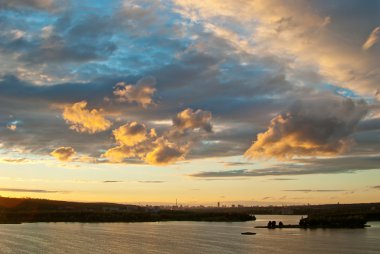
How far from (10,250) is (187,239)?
49.5 m

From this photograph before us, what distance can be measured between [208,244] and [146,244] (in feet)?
52.6

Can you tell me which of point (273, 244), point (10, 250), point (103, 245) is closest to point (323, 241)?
point (273, 244)

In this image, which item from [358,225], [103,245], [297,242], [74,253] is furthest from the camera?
[358,225]

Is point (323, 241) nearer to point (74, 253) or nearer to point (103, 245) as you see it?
point (103, 245)

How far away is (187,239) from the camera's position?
13788cm

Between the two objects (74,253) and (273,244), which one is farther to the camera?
(273,244)

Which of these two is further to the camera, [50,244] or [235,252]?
[50,244]

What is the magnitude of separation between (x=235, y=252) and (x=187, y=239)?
32.5 meters

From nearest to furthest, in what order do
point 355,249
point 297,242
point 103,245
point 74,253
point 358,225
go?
1. point 74,253
2. point 355,249
3. point 103,245
4. point 297,242
5. point 358,225

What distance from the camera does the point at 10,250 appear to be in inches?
4274

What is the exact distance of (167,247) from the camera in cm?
11738

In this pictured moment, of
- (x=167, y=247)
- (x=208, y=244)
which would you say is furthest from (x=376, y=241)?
(x=167, y=247)

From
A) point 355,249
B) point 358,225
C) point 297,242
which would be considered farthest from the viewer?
point 358,225

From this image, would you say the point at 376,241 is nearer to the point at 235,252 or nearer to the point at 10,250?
the point at 235,252
